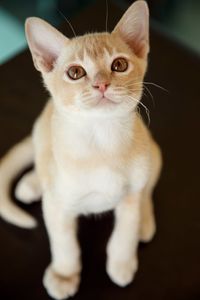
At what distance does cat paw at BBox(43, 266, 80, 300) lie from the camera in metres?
1.09

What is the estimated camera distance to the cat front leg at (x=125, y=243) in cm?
105

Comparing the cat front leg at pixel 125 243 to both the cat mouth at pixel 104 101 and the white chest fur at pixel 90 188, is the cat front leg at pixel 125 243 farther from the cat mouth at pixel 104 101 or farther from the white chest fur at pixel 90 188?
the cat mouth at pixel 104 101

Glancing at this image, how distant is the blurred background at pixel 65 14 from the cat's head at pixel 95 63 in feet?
3.40

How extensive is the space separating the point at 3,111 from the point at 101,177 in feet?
1.81

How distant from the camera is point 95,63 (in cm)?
82

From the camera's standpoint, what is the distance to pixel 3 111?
4.55 ft

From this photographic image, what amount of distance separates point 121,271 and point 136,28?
1.72ft

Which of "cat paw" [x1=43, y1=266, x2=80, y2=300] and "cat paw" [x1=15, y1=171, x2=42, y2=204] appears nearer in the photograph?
"cat paw" [x1=43, y1=266, x2=80, y2=300]

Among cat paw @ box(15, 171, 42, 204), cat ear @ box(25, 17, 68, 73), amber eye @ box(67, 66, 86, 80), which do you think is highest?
cat ear @ box(25, 17, 68, 73)

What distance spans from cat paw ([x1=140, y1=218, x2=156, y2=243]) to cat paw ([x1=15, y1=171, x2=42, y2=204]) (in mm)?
261

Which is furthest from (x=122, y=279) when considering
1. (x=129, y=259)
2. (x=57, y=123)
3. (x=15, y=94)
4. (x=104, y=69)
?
(x=15, y=94)

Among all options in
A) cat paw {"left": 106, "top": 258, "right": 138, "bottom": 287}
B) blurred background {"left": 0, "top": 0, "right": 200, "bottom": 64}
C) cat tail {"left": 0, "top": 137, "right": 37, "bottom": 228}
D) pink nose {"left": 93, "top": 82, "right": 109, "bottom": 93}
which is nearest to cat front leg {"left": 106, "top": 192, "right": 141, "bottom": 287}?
cat paw {"left": 106, "top": 258, "right": 138, "bottom": 287}

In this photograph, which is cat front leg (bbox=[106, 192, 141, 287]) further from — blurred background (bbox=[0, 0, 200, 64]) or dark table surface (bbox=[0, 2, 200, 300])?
blurred background (bbox=[0, 0, 200, 64])

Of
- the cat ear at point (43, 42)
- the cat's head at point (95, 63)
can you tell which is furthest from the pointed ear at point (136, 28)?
the cat ear at point (43, 42)
